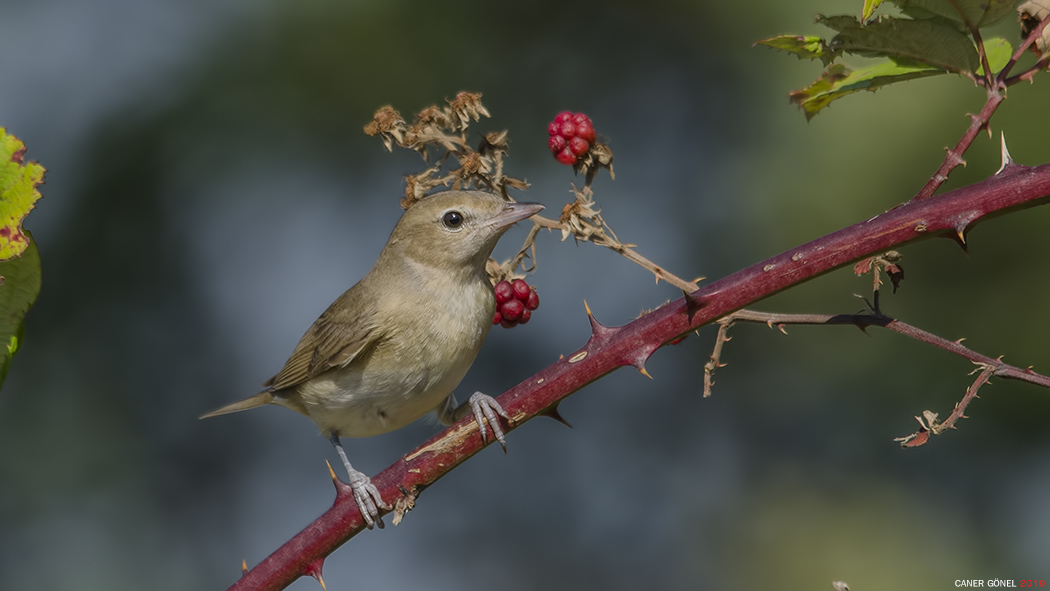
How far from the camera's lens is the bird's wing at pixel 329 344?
3857 mm

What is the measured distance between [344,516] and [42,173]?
1193 millimetres

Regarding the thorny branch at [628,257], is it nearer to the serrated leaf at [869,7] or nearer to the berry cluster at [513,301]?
the berry cluster at [513,301]

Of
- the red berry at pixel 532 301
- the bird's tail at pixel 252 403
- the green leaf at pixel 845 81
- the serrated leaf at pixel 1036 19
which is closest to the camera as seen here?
the serrated leaf at pixel 1036 19

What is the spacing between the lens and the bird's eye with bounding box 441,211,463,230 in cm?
396

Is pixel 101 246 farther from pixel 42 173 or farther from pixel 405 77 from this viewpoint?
pixel 42 173

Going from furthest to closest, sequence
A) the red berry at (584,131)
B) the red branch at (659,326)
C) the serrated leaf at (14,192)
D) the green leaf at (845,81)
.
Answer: the red berry at (584,131) → the green leaf at (845,81) → the red branch at (659,326) → the serrated leaf at (14,192)

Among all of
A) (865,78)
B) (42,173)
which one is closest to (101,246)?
(42,173)

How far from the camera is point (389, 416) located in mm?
3914

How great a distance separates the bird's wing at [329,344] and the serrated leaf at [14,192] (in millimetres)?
2122

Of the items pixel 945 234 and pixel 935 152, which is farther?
pixel 935 152

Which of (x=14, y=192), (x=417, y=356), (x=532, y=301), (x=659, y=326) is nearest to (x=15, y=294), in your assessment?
(x=14, y=192)

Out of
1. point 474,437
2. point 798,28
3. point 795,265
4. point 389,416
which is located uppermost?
point 798,28

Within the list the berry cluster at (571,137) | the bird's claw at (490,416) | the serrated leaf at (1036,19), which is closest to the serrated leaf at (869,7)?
the serrated leaf at (1036,19)

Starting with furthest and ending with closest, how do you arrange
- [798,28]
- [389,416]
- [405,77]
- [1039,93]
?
1. [405,77]
2. [798,28]
3. [1039,93]
4. [389,416]
